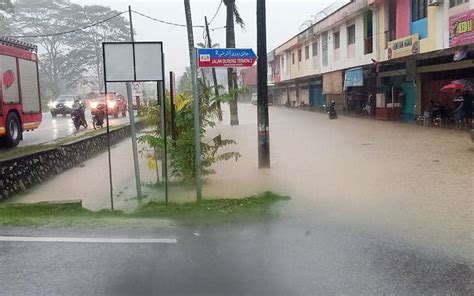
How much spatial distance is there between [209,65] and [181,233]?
113 inches

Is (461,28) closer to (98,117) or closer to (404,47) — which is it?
(404,47)

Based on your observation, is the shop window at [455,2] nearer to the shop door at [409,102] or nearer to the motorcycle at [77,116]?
the shop door at [409,102]

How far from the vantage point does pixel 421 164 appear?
1081 centimetres

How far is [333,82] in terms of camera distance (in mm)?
30375

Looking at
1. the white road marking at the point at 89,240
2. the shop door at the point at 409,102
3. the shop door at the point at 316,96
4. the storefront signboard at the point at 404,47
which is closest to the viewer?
the white road marking at the point at 89,240

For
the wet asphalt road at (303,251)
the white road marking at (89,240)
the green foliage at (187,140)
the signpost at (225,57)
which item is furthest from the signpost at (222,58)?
the white road marking at (89,240)

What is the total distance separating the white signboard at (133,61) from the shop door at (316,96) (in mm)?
31194

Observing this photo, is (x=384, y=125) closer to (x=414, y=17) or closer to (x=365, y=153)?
(x=414, y=17)

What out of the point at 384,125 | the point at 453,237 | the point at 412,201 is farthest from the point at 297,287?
the point at 384,125

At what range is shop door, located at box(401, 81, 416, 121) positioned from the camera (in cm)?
2225

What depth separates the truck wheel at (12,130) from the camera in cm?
1370

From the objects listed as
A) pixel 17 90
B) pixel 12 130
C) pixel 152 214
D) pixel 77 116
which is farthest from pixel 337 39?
pixel 152 214

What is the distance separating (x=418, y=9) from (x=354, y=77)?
698 centimetres

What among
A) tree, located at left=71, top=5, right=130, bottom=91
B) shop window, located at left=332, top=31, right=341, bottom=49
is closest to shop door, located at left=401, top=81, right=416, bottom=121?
shop window, located at left=332, top=31, right=341, bottom=49
